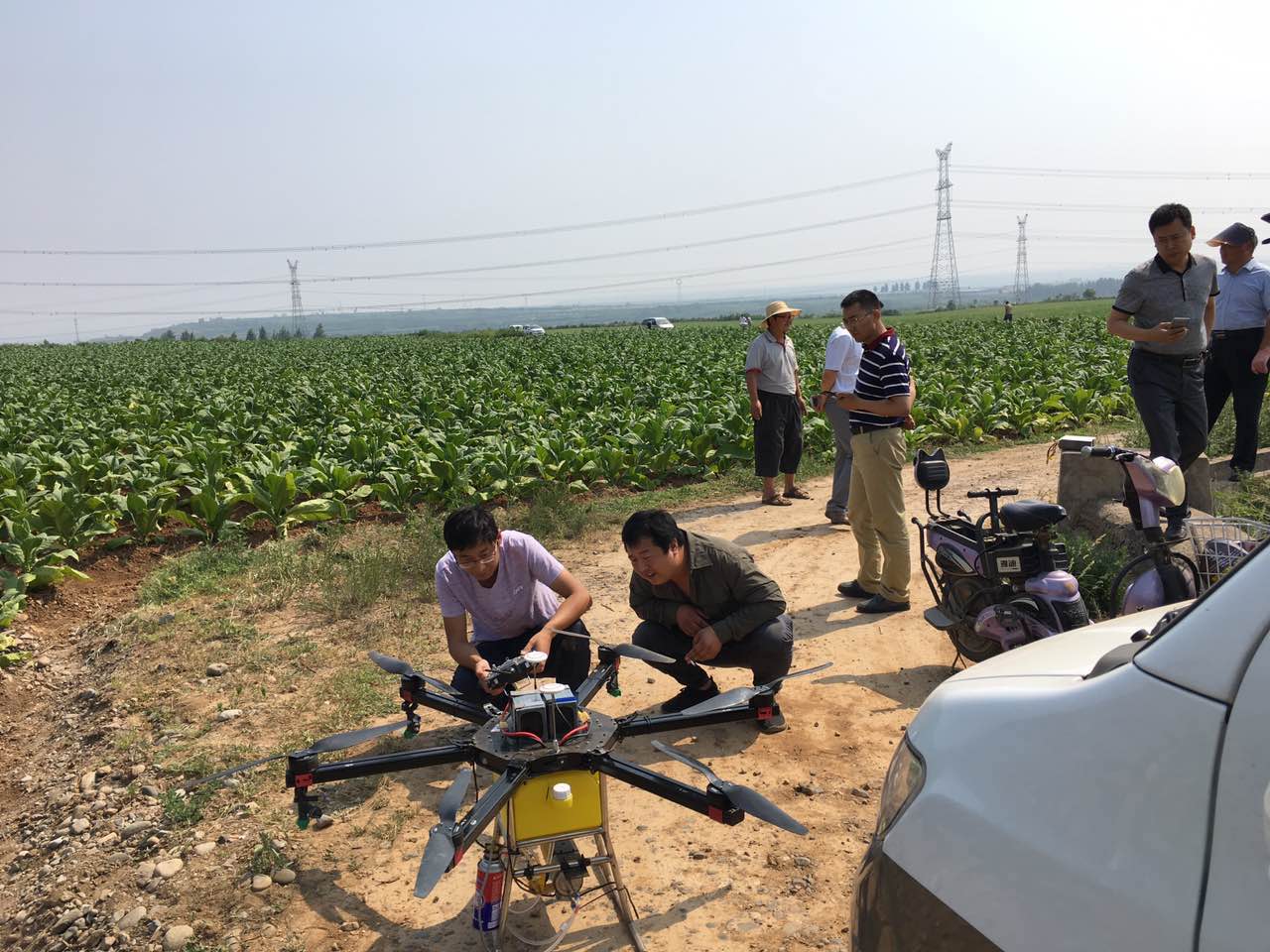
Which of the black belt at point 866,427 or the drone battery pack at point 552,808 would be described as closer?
the drone battery pack at point 552,808

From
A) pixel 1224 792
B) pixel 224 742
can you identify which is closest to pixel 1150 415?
pixel 1224 792

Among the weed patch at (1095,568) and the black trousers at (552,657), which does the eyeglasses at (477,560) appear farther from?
the weed patch at (1095,568)


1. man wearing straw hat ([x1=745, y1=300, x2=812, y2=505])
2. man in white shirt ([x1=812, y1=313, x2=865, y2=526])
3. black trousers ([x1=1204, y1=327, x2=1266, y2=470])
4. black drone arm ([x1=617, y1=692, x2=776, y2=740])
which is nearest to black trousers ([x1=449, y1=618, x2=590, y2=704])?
black drone arm ([x1=617, y1=692, x2=776, y2=740])

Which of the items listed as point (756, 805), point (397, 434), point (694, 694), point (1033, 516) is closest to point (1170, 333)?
point (1033, 516)

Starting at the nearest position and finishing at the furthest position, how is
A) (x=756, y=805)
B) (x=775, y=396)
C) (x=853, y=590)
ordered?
(x=756, y=805)
(x=853, y=590)
(x=775, y=396)

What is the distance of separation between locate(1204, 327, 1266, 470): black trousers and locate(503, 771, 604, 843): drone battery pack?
252 inches

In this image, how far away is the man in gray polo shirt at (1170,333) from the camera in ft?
18.4

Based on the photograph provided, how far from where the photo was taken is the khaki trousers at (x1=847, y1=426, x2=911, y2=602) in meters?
5.86

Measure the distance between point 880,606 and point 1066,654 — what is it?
4.23m

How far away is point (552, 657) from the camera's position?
4.65m

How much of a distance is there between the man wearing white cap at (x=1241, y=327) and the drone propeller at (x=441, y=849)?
22.7 feet

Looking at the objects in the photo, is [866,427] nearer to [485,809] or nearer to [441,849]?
[485,809]

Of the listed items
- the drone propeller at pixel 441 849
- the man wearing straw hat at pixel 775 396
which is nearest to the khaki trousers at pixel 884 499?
the man wearing straw hat at pixel 775 396

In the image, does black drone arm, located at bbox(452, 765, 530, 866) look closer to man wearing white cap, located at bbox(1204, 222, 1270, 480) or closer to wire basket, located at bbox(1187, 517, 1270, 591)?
wire basket, located at bbox(1187, 517, 1270, 591)
